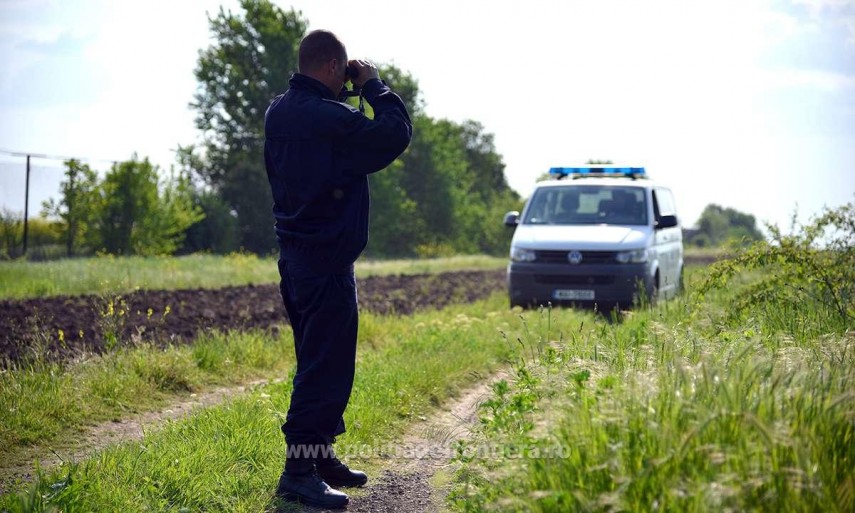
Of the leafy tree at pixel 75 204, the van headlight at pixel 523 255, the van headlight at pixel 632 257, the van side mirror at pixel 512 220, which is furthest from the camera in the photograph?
the leafy tree at pixel 75 204

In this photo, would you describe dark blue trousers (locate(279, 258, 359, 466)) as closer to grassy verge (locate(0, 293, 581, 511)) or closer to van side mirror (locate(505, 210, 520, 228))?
grassy verge (locate(0, 293, 581, 511))

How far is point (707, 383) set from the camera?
11.5 feet

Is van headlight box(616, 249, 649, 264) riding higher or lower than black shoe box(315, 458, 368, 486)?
higher

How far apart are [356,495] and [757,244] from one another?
4.97 m

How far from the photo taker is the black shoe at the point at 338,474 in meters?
5.22

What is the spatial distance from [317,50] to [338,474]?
8.04 ft

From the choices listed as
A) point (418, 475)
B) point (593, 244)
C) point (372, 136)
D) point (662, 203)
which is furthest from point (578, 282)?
point (372, 136)

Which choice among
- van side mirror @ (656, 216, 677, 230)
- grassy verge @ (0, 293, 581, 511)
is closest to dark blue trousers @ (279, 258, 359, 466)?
grassy verge @ (0, 293, 581, 511)

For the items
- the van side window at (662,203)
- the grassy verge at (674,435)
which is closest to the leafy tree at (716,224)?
the van side window at (662,203)

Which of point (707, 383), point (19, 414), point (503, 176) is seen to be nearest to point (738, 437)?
point (707, 383)

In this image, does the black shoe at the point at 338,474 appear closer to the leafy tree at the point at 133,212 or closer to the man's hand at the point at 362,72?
the man's hand at the point at 362,72

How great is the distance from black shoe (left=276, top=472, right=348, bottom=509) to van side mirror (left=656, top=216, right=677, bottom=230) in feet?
30.3

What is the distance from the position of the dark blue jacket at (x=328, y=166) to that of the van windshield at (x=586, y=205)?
8.72 m

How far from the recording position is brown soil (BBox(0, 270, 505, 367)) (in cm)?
926
